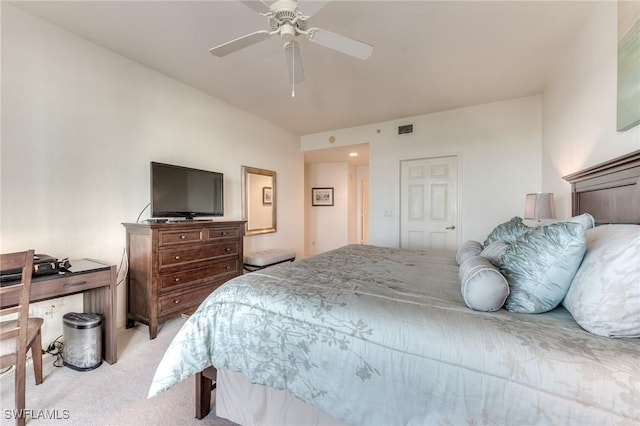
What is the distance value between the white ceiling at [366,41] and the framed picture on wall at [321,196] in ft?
9.92

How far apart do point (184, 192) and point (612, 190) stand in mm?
3520

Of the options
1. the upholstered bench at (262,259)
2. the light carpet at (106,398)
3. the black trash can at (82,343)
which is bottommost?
→ the light carpet at (106,398)

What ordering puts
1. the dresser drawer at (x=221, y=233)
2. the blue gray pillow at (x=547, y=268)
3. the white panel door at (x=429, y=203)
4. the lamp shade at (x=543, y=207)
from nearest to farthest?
the blue gray pillow at (x=547, y=268)
the lamp shade at (x=543, y=207)
the dresser drawer at (x=221, y=233)
the white panel door at (x=429, y=203)

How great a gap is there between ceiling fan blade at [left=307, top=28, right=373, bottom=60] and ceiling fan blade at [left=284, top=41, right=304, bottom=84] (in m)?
0.13

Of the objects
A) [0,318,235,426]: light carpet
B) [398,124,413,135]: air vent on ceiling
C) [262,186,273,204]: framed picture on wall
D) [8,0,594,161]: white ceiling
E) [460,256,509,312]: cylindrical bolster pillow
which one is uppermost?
[8,0,594,161]: white ceiling

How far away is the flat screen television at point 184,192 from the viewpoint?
2678 mm

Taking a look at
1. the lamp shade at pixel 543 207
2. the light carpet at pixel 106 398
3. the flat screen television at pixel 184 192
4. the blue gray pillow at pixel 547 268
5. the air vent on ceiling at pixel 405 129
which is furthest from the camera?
the air vent on ceiling at pixel 405 129

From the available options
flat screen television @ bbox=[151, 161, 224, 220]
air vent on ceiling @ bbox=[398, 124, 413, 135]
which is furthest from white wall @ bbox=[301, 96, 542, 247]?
flat screen television @ bbox=[151, 161, 224, 220]

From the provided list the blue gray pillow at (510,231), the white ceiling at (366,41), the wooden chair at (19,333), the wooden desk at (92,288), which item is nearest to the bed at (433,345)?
the blue gray pillow at (510,231)

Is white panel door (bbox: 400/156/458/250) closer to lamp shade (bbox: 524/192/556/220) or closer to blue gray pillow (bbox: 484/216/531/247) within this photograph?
lamp shade (bbox: 524/192/556/220)

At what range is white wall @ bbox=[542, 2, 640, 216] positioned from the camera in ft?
5.84

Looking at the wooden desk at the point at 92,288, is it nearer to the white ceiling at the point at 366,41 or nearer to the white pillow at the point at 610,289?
the white ceiling at the point at 366,41

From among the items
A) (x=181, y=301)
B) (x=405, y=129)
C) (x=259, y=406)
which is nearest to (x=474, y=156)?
(x=405, y=129)

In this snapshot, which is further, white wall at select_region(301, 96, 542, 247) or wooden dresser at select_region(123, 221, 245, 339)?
white wall at select_region(301, 96, 542, 247)
